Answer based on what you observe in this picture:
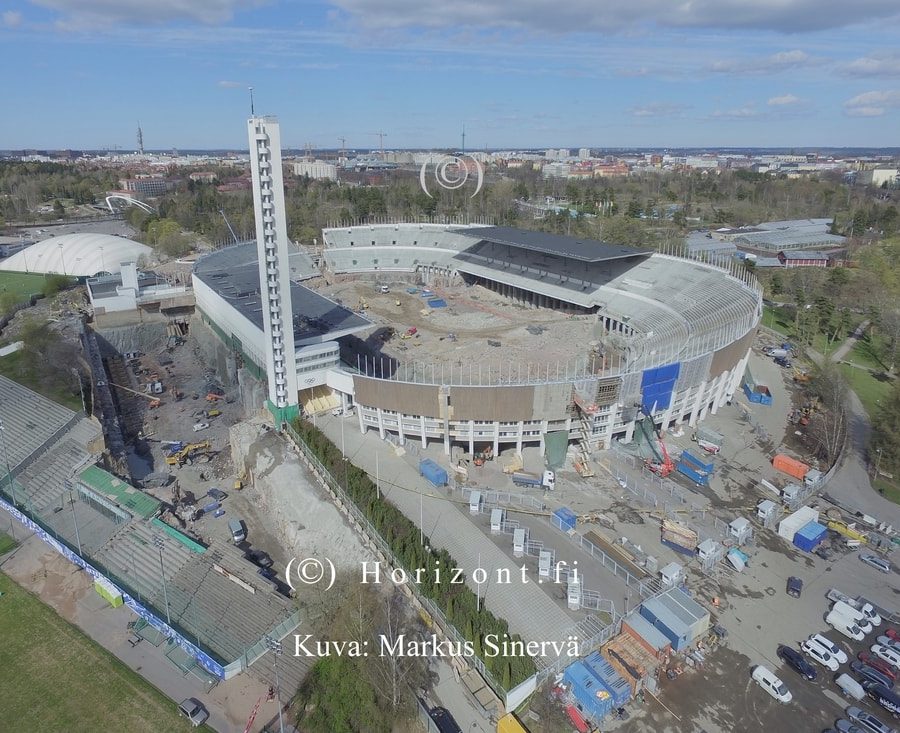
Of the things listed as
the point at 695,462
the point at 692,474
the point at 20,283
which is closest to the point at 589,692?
the point at 692,474

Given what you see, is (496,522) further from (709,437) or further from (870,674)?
(709,437)

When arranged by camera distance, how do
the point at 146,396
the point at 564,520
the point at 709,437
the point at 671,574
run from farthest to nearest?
the point at 146,396 < the point at 709,437 < the point at 564,520 < the point at 671,574

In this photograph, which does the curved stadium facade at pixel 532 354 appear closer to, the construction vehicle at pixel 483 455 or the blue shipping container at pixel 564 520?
the construction vehicle at pixel 483 455

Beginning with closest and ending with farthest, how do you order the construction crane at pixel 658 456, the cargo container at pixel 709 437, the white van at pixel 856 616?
the white van at pixel 856 616 → the construction crane at pixel 658 456 → the cargo container at pixel 709 437

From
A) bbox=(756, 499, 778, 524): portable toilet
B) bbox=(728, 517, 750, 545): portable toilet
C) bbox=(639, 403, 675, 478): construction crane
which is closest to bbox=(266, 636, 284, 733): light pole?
bbox=(728, 517, 750, 545): portable toilet

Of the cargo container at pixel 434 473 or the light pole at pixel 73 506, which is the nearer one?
the light pole at pixel 73 506

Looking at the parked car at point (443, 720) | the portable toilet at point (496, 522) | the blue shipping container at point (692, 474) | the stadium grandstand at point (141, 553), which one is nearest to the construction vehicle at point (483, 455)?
the portable toilet at point (496, 522)

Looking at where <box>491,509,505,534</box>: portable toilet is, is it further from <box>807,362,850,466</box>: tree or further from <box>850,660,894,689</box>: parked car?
<box>807,362,850,466</box>: tree
